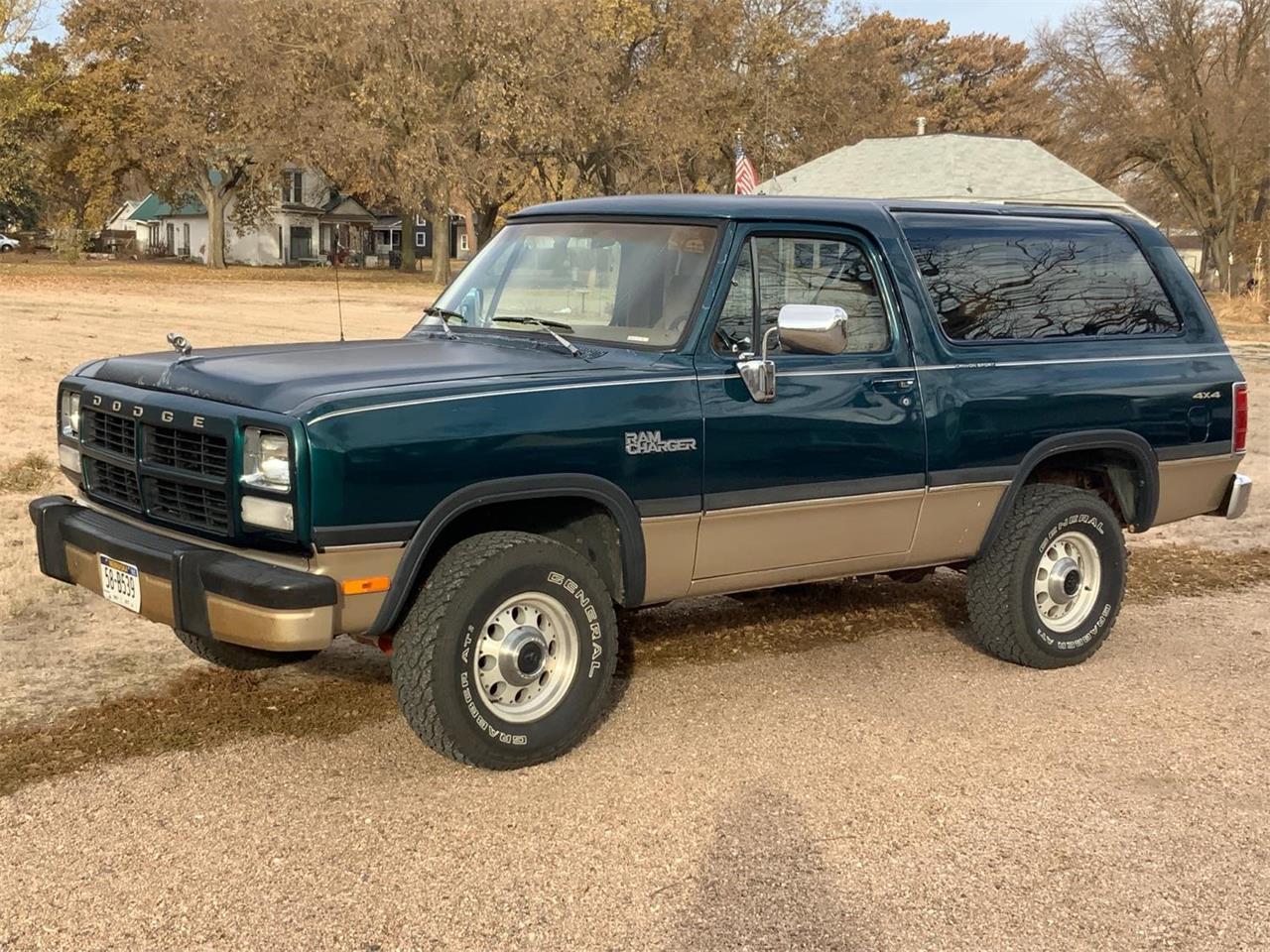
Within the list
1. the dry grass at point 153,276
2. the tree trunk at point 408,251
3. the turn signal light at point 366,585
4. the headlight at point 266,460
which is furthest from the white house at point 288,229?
the turn signal light at point 366,585

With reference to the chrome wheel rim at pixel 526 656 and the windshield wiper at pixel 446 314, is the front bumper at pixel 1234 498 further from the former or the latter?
the windshield wiper at pixel 446 314

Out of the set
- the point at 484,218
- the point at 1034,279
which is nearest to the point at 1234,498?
the point at 1034,279

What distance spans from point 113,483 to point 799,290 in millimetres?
2710

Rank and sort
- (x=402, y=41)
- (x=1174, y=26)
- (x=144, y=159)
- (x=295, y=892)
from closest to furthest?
(x=295, y=892) < (x=402, y=41) < (x=1174, y=26) < (x=144, y=159)

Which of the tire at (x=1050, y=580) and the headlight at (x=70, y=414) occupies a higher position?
the headlight at (x=70, y=414)

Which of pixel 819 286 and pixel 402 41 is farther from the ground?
pixel 402 41

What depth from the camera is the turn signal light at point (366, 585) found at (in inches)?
167

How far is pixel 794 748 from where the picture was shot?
16.4 feet

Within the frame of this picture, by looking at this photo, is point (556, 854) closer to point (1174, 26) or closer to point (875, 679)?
point (875, 679)

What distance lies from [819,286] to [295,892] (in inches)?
122

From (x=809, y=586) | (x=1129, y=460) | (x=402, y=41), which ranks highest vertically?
(x=402, y=41)

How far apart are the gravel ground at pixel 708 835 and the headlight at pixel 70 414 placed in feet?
4.46

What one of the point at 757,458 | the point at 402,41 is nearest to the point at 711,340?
the point at 757,458

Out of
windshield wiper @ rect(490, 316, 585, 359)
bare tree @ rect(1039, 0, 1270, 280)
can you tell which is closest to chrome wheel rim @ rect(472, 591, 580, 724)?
windshield wiper @ rect(490, 316, 585, 359)
